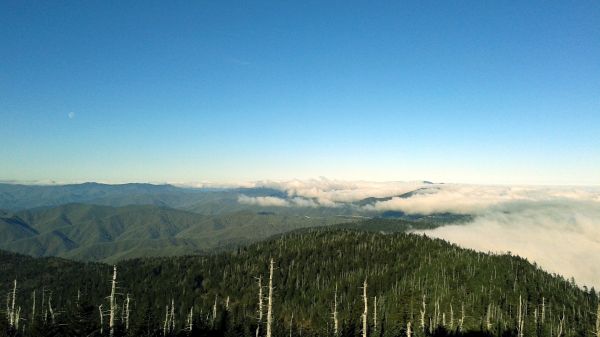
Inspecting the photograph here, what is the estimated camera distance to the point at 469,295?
183125 millimetres

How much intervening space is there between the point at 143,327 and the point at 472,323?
11905cm

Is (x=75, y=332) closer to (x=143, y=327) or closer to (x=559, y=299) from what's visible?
(x=143, y=327)

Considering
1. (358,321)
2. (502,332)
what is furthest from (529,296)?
(358,321)


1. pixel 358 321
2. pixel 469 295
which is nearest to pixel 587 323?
pixel 469 295

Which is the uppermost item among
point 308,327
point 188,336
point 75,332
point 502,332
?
point 75,332

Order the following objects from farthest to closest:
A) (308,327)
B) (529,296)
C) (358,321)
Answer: (529,296)
(308,327)
(358,321)

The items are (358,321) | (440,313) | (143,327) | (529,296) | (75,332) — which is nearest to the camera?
(75,332)

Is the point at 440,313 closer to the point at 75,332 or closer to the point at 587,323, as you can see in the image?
the point at 587,323

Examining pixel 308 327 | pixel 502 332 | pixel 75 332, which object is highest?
pixel 75 332

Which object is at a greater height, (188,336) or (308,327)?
(188,336)

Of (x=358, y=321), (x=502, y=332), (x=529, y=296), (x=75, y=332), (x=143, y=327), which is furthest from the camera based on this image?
(x=529, y=296)

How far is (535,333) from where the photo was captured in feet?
458

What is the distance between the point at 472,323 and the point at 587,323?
58.1 m

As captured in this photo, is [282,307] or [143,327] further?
[282,307]
